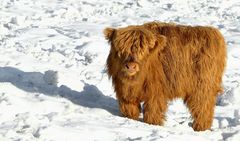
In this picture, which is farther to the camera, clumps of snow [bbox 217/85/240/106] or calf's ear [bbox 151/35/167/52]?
clumps of snow [bbox 217/85/240/106]

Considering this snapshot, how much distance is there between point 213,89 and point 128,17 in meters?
8.35

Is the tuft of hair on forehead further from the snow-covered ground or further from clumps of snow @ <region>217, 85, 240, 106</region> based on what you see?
clumps of snow @ <region>217, 85, 240, 106</region>

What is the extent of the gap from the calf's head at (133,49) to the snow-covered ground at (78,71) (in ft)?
1.95

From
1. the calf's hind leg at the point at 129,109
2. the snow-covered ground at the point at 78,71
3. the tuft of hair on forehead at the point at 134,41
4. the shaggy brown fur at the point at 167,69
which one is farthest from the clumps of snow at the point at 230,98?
the tuft of hair on forehead at the point at 134,41

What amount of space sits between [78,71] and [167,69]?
10.5 feet

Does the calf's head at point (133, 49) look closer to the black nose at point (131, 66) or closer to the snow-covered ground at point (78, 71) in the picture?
the black nose at point (131, 66)

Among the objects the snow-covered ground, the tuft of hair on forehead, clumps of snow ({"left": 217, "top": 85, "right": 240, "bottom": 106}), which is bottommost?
clumps of snow ({"left": 217, "top": 85, "right": 240, "bottom": 106})

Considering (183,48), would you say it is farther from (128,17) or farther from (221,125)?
(128,17)

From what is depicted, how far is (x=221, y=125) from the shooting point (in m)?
7.46

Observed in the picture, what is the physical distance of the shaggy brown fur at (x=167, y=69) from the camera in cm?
657

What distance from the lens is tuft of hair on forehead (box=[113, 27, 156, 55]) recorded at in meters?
6.48

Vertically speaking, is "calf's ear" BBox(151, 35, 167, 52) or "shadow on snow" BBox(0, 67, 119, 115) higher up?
"calf's ear" BBox(151, 35, 167, 52)

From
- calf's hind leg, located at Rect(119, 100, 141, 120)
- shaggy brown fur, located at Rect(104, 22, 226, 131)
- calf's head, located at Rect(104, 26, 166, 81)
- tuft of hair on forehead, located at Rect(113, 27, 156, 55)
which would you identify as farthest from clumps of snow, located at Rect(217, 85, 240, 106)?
tuft of hair on forehead, located at Rect(113, 27, 156, 55)

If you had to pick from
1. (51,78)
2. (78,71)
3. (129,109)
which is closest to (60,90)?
(51,78)
